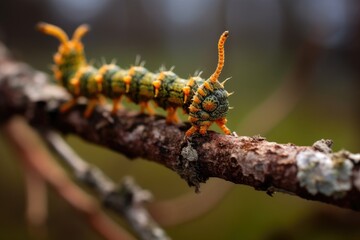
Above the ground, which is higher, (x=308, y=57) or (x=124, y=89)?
(x=308, y=57)

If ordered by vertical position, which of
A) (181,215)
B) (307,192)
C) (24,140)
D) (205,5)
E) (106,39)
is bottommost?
(307,192)

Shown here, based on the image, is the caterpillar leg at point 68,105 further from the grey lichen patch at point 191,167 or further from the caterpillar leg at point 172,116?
the grey lichen patch at point 191,167

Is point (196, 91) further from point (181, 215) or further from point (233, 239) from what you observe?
point (181, 215)

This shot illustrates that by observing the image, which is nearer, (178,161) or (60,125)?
(178,161)

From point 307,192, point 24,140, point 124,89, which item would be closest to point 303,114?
point 124,89

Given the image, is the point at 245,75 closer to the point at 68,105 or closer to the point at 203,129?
the point at 68,105

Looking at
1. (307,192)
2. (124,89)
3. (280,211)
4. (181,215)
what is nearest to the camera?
(307,192)

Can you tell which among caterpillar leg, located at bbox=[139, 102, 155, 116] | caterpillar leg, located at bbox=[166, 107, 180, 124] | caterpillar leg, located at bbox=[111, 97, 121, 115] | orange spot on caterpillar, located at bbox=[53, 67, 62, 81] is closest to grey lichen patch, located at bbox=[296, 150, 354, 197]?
caterpillar leg, located at bbox=[166, 107, 180, 124]
